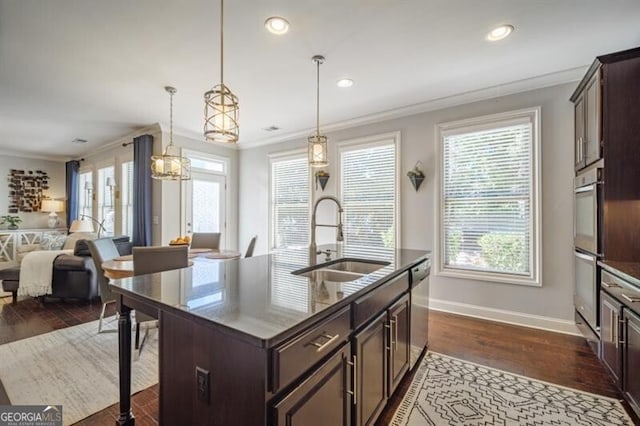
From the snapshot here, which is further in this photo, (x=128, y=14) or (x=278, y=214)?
(x=278, y=214)

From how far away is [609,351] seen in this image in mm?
2076

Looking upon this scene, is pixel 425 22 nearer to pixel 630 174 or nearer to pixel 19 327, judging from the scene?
pixel 630 174

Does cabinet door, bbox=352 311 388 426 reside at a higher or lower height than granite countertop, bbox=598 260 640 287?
lower

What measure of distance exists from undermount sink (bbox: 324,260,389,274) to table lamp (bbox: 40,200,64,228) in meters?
8.52

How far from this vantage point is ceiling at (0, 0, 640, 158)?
83.0 inches

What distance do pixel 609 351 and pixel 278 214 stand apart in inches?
180

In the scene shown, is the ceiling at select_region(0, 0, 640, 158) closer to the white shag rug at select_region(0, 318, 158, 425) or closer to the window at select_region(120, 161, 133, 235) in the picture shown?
the window at select_region(120, 161, 133, 235)

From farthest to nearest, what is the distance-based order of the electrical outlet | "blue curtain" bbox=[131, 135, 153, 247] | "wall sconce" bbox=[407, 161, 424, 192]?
"blue curtain" bbox=[131, 135, 153, 247], "wall sconce" bbox=[407, 161, 424, 192], the electrical outlet

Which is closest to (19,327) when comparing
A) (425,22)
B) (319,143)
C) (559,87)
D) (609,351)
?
(319,143)

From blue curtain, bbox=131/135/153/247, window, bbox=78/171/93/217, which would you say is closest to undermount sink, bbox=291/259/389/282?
blue curtain, bbox=131/135/153/247

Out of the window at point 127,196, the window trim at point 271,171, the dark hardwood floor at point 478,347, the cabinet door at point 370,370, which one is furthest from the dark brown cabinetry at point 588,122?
the window at point 127,196

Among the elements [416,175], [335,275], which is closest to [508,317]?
[416,175]

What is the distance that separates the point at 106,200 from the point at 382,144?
5.97 meters

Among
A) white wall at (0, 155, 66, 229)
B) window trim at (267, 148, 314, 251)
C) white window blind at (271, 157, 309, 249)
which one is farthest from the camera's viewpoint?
white wall at (0, 155, 66, 229)
